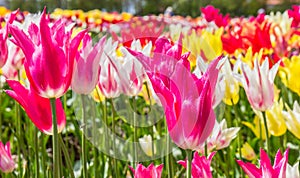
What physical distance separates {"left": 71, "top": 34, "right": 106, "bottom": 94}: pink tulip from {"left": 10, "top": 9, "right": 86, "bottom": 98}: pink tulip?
0.13 meters

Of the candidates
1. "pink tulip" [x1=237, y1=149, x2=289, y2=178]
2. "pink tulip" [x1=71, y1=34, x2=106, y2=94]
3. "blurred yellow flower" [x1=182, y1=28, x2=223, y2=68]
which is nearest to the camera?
"pink tulip" [x1=237, y1=149, x2=289, y2=178]

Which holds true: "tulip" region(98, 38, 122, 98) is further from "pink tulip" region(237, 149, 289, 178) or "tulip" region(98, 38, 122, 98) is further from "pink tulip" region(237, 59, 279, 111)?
"pink tulip" region(237, 149, 289, 178)

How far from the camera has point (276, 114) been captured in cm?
157

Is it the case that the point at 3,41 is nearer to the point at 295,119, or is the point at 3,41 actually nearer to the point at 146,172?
the point at 146,172

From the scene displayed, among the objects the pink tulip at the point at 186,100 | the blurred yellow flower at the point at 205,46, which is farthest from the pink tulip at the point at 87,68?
the blurred yellow flower at the point at 205,46

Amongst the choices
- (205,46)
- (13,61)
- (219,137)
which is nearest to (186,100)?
(219,137)

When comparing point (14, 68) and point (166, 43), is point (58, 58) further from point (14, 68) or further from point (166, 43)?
point (14, 68)

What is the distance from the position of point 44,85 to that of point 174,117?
0.72ft

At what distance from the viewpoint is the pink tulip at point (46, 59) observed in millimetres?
955

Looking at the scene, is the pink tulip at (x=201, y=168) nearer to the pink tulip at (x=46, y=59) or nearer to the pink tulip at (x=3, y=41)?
the pink tulip at (x=46, y=59)

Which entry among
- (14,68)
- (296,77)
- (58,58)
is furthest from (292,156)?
(58,58)

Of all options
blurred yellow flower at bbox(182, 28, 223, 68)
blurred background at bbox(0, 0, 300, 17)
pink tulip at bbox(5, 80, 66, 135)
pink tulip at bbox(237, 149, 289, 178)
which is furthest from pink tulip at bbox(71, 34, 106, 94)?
blurred background at bbox(0, 0, 300, 17)

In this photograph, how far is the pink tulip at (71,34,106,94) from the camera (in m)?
1.11

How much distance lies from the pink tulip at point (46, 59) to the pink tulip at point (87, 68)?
0.42 feet
